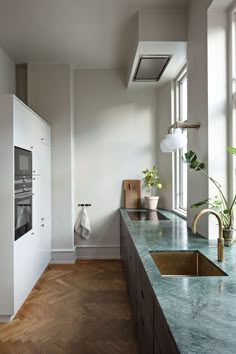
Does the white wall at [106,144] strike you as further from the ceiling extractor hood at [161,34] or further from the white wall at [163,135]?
the ceiling extractor hood at [161,34]

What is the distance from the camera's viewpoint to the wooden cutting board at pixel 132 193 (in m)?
4.12

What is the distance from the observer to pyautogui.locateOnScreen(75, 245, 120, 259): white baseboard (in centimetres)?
417

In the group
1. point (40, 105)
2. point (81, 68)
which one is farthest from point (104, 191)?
point (81, 68)


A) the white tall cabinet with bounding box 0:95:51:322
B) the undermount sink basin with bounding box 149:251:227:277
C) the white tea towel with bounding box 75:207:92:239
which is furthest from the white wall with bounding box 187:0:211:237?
the white tea towel with bounding box 75:207:92:239

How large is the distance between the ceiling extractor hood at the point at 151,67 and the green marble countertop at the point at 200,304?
218cm

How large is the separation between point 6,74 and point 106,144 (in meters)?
1.71

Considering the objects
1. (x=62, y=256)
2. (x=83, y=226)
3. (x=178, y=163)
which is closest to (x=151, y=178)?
(x=178, y=163)

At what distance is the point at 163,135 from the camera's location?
13.4 feet

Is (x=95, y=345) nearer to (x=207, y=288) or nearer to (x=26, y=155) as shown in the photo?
(x=207, y=288)

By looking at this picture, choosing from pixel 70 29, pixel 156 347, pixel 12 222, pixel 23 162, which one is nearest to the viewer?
pixel 156 347

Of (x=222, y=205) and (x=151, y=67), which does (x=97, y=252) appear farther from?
(x=151, y=67)

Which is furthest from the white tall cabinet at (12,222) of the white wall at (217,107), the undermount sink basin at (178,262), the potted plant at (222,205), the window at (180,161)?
the window at (180,161)

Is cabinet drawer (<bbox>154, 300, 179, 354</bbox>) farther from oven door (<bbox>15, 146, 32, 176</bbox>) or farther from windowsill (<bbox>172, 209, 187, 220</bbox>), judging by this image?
windowsill (<bbox>172, 209, 187, 220</bbox>)

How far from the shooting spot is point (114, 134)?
4.18 meters
